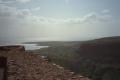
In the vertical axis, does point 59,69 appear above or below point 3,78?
below

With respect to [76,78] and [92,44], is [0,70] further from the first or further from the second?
[92,44]

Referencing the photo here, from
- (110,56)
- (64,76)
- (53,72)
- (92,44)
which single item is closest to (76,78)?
(64,76)

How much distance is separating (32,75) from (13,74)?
0.50 metres

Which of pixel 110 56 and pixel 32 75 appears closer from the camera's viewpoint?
pixel 32 75

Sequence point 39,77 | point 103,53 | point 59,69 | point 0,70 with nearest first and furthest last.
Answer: point 0,70 < point 39,77 < point 59,69 < point 103,53

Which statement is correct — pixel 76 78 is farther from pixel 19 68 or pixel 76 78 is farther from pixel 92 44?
pixel 92 44

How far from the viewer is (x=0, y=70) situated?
8.32 ft

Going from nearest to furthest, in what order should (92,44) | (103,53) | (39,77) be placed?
(39,77) < (103,53) < (92,44)

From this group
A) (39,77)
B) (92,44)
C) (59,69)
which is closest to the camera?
(39,77)

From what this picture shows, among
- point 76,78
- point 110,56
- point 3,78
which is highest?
point 3,78

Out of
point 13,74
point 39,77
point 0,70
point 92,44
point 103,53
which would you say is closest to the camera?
point 0,70

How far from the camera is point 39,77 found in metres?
5.20

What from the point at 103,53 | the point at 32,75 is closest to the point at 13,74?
the point at 32,75

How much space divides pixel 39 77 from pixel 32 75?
0.27 metres
